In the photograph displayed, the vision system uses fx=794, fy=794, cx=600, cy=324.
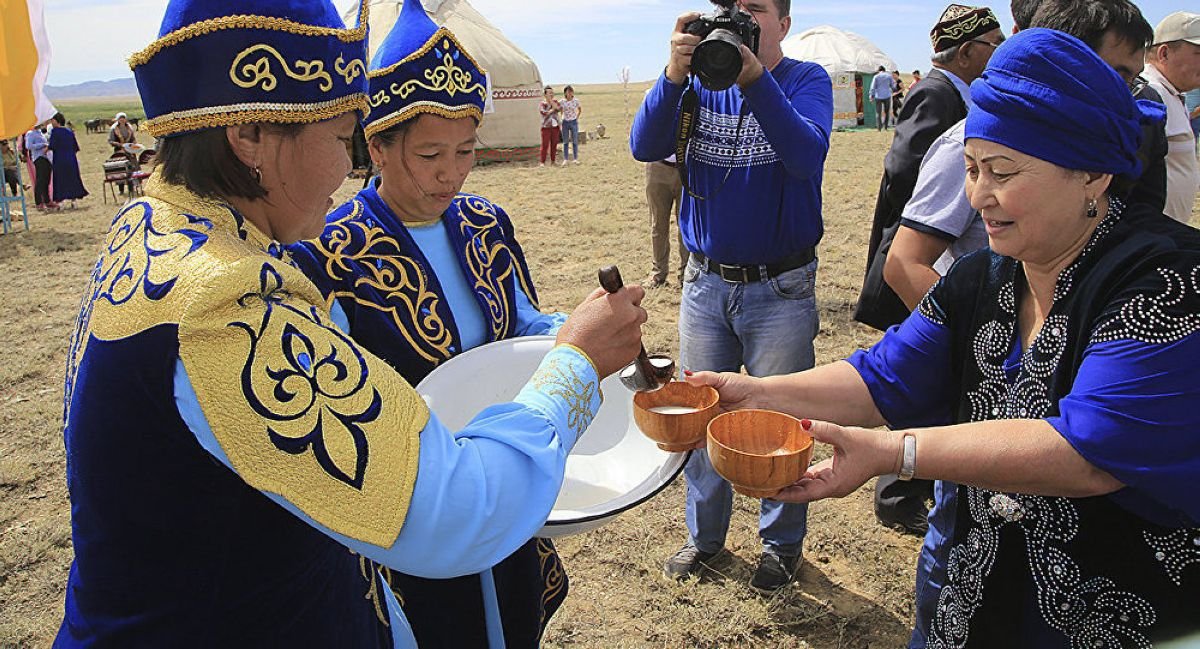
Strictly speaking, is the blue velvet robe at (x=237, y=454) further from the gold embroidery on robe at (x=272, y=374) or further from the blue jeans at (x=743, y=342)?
the blue jeans at (x=743, y=342)

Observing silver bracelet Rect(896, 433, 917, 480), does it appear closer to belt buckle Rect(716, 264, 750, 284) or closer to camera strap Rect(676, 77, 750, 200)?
belt buckle Rect(716, 264, 750, 284)

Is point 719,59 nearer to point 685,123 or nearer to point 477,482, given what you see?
point 685,123

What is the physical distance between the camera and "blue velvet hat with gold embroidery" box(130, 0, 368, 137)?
1.14 meters

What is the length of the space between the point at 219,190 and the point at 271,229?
0.11 m

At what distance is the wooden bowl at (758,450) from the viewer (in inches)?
61.5

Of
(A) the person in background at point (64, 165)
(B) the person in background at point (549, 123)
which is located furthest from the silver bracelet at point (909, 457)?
(B) the person in background at point (549, 123)

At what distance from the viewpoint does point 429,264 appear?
2070 millimetres

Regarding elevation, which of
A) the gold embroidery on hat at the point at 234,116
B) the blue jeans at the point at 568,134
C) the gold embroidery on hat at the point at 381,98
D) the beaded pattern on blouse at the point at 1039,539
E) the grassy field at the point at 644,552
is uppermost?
the gold embroidery on hat at the point at 234,116

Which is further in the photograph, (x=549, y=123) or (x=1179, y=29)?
(x=549, y=123)

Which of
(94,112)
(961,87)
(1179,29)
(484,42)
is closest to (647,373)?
(961,87)

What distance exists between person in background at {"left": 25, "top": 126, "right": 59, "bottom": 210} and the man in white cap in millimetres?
15687

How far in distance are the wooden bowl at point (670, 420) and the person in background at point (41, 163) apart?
50.7 feet

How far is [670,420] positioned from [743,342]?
5.18ft

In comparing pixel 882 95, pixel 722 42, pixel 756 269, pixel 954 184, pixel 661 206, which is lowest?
pixel 882 95
